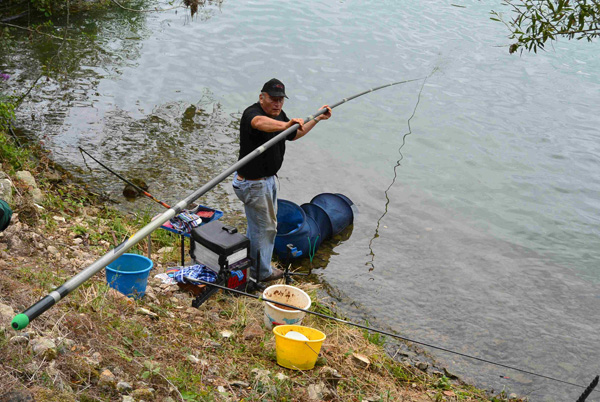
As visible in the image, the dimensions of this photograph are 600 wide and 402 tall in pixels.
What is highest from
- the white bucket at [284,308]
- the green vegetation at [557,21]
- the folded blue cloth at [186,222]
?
the green vegetation at [557,21]

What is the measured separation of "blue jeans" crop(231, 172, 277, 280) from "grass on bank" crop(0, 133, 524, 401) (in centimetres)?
49

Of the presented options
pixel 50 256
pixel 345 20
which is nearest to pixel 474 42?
pixel 345 20

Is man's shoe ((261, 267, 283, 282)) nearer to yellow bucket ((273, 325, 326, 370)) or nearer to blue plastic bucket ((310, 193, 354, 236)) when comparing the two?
yellow bucket ((273, 325, 326, 370))

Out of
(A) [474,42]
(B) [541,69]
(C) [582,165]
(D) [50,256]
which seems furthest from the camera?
(A) [474,42]

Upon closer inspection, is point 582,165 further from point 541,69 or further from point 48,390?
point 48,390

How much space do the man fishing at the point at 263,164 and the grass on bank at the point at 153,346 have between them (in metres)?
0.65

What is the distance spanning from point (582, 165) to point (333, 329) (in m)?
7.38

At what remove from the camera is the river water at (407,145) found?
695 cm

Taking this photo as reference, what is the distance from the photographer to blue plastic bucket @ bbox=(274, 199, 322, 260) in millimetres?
7000

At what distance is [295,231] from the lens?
7.04m

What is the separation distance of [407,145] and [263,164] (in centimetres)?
616

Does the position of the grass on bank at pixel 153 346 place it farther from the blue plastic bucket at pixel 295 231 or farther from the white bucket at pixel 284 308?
the blue plastic bucket at pixel 295 231

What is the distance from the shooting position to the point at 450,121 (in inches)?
474

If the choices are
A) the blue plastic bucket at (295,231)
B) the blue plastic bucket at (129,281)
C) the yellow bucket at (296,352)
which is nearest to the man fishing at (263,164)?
the blue plastic bucket at (295,231)
